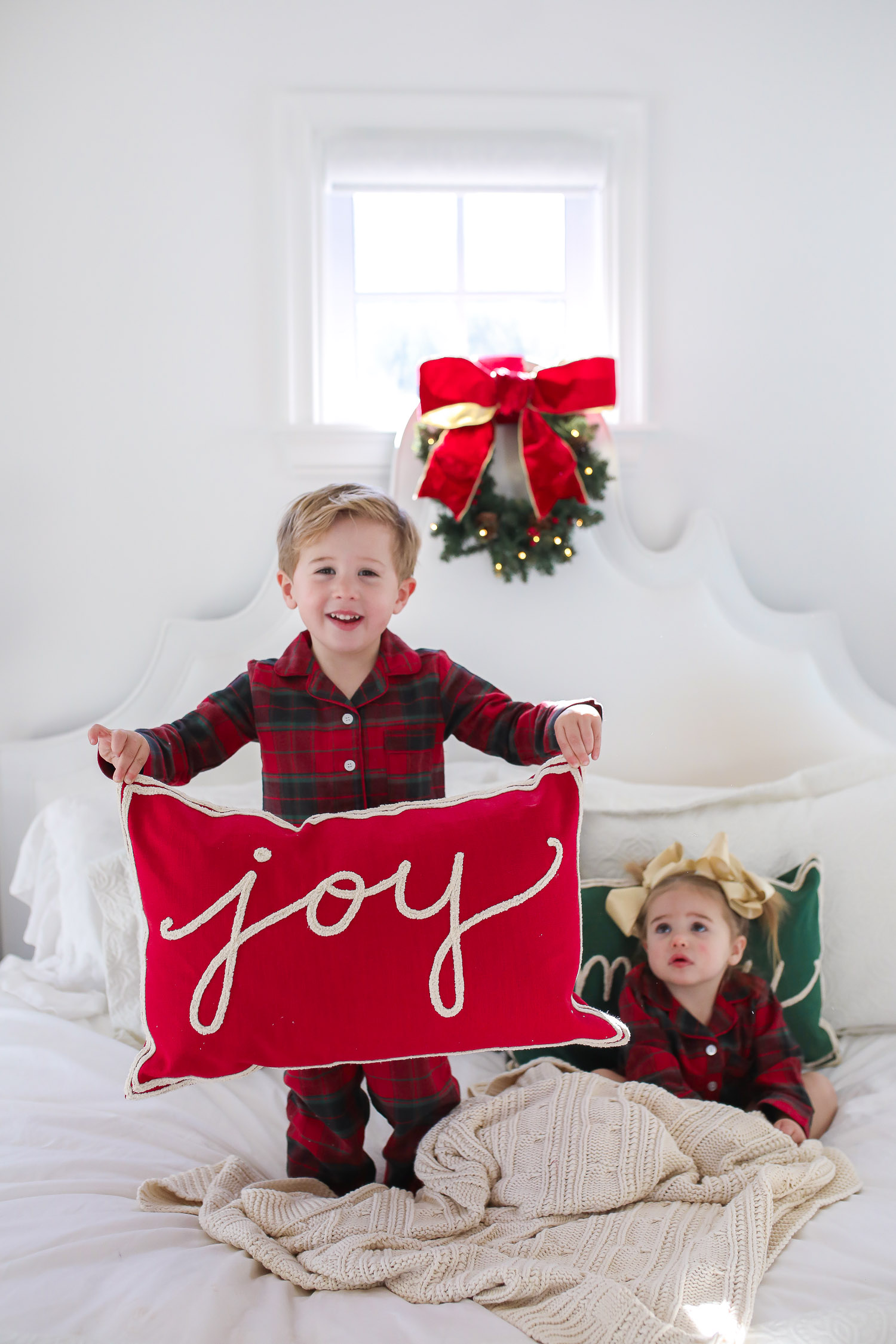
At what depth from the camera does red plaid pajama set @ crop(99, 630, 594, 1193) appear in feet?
3.99

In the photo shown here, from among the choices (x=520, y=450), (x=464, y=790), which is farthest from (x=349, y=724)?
(x=520, y=450)

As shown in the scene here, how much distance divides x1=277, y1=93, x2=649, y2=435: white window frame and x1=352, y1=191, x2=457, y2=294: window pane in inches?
4.4

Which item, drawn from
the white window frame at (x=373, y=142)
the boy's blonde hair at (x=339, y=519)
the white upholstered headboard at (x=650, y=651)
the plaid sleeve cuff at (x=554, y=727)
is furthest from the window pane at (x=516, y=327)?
the plaid sleeve cuff at (x=554, y=727)

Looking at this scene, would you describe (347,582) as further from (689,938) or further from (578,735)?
(689,938)

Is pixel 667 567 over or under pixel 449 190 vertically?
under

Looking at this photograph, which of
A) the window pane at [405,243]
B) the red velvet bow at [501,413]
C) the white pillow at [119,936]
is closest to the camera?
the white pillow at [119,936]

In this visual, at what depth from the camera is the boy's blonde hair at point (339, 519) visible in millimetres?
1215

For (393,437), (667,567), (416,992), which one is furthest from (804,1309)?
(393,437)

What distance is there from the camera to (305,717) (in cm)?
125

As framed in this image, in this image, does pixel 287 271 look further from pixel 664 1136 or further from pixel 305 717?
pixel 664 1136

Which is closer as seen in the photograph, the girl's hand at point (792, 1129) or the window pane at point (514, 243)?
the girl's hand at point (792, 1129)

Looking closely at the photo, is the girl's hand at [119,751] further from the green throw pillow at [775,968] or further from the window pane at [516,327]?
the window pane at [516,327]

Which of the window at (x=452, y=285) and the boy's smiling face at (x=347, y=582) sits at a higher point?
the window at (x=452, y=285)

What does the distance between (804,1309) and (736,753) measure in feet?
3.99
